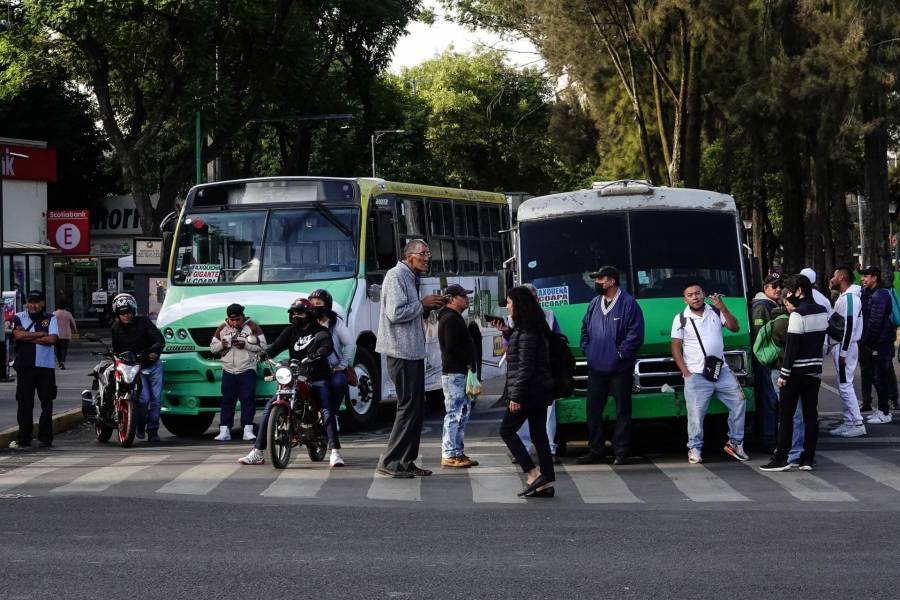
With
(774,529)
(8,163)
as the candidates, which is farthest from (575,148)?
(774,529)

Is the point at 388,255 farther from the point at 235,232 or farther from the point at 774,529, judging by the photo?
the point at 774,529

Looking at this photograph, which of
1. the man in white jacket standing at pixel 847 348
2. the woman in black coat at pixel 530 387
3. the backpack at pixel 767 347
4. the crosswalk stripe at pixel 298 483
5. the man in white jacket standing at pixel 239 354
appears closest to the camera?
the woman in black coat at pixel 530 387

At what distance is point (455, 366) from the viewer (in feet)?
44.5

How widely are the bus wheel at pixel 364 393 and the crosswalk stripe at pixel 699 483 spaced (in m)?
4.89

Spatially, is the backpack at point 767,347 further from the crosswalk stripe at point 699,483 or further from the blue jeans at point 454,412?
the blue jeans at point 454,412

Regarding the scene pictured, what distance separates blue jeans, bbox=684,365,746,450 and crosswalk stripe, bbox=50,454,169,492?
4976mm

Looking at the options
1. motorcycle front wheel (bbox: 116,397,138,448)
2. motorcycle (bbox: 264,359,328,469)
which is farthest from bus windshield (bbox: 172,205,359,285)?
motorcycle (bbox: 264,359,328,469)

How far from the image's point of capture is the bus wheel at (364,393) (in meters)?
17.7

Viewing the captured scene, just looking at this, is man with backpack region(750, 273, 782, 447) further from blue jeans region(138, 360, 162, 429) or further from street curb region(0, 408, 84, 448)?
street curb region(0, 408, 84, 448)

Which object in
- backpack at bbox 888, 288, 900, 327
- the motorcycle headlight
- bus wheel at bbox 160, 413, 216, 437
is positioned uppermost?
backpack at bbox 888, 288, 900, 327

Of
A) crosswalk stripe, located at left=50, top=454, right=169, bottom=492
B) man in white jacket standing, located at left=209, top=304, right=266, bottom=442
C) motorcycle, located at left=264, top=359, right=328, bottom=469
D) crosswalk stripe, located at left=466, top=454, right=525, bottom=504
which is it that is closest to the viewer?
crosswalk stripe, located at left=466, top=454, right=525, bottom=504

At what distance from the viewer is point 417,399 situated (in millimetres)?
12719

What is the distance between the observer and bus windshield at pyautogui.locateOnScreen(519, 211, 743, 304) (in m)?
14.6

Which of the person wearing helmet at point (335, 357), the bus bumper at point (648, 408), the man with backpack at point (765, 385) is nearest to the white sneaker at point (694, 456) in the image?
the bus bumper at point (648, 408)
